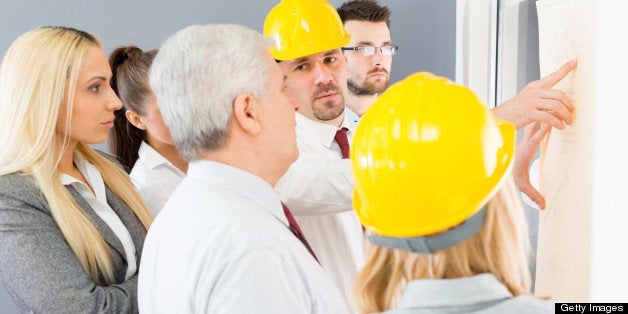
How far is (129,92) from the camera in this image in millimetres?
2068

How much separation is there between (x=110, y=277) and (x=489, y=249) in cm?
100

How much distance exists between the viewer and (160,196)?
200 cm

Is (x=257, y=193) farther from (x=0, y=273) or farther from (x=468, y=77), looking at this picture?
(x=468, y=77)

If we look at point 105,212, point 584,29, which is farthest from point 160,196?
point 584,29

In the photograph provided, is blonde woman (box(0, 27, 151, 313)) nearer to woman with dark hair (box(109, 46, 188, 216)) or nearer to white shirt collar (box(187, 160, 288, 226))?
woman with dark hair (box(109, 46, 188, 216))

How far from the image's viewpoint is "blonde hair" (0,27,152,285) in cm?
152

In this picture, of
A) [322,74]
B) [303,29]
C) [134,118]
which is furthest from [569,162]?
[134,118]

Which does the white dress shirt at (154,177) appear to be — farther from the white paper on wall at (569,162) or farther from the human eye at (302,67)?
the white paper on wall at (569,162)

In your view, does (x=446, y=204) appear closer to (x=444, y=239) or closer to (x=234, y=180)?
(x=444, y=239)

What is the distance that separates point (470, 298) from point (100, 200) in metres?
1.11

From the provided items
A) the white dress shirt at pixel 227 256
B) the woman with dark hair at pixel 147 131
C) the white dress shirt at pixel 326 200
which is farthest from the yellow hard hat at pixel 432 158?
the woman with dark hair at pixel 147 131

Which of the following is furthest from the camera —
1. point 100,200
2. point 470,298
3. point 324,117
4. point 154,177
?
point 154,177

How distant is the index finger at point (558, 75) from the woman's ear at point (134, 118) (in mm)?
1216

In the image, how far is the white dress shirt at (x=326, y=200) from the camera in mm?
1590
